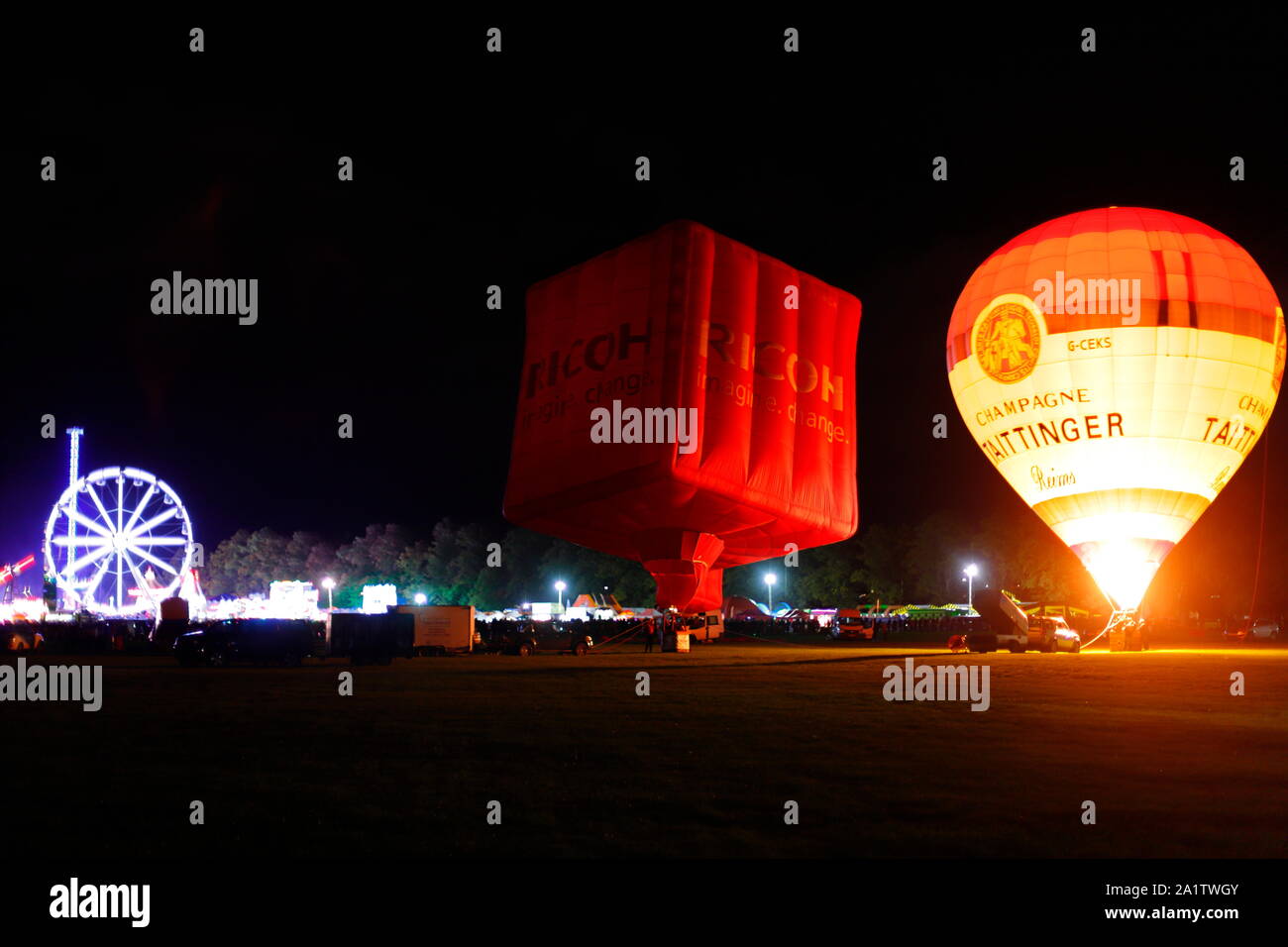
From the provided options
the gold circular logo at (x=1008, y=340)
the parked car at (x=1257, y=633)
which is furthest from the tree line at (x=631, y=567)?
the gold circular logo at (x=1008, y=340)

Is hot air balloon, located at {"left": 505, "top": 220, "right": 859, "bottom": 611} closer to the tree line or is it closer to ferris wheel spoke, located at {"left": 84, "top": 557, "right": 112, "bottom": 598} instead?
the tree line

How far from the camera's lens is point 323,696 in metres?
21.4

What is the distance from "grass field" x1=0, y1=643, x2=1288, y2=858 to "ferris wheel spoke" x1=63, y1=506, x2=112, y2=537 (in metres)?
60.6

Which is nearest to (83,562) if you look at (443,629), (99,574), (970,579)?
(99,574)

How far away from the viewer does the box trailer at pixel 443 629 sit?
4412 cm

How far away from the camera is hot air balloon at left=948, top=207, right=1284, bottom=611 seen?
32625 mm

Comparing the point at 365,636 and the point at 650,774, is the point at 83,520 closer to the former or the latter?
the point at 365,636

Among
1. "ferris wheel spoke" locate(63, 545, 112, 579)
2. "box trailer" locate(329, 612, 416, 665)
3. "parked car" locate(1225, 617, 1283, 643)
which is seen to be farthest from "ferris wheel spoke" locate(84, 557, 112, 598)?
"parked car" locate(1225, 617, 1283, 643)

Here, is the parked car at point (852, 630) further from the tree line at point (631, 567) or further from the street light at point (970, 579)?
the street light at point (970, 579)

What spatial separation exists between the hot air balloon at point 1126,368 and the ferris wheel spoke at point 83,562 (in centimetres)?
6372

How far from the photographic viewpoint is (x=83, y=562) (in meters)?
78.4
